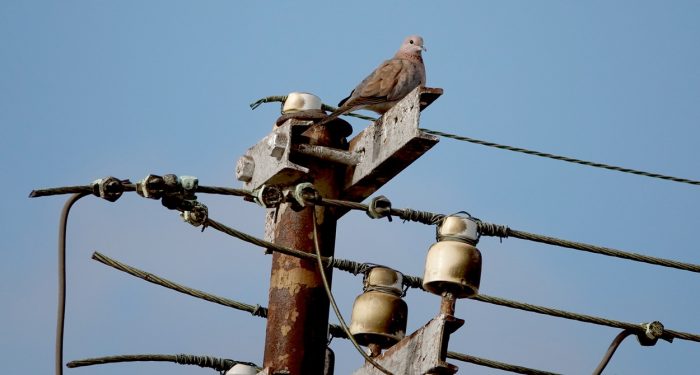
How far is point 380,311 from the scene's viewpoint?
910 cm

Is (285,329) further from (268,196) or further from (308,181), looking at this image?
(308,181)

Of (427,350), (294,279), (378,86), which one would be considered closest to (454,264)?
(427,350)

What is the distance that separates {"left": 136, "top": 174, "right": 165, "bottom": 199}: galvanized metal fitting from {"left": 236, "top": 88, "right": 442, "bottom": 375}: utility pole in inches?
29.5

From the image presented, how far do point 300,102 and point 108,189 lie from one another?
204 cm

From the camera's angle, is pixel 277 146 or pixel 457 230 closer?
pixel 457 230

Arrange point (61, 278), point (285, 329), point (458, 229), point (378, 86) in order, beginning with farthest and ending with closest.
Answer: point (378, 86) → point (285, 329) → point (458, 229) → point (61, 278)

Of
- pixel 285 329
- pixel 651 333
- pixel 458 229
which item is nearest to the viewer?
pixel 458 229

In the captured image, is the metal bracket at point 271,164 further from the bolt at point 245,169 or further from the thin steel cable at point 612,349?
the thin steel cable at point 612,349

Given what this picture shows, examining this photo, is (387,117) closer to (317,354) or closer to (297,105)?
(297,105)

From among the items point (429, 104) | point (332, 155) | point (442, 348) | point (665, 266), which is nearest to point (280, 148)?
point (332, 155)

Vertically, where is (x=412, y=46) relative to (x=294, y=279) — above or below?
above

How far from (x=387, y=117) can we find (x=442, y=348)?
1800mm

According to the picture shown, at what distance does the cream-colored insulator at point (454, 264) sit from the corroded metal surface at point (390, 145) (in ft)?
1.75

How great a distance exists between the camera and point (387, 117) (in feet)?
30.0
